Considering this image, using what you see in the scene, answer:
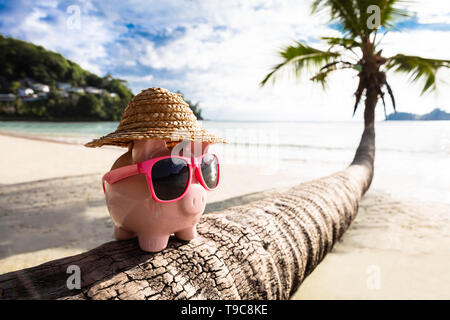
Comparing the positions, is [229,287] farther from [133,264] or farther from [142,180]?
[142,180]

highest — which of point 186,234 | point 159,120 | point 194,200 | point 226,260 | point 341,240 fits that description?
point 159,120

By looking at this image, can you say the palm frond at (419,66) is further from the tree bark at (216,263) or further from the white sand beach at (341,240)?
the tree bark at (216,263)

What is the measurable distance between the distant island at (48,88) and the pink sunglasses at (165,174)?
51021 millimetres

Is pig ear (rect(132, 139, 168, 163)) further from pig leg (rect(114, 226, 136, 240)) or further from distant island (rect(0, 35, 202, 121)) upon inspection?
distant island (rect(0, 35, 202, 121))

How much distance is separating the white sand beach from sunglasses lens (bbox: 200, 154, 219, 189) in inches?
52.5

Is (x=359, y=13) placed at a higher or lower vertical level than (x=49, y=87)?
lower

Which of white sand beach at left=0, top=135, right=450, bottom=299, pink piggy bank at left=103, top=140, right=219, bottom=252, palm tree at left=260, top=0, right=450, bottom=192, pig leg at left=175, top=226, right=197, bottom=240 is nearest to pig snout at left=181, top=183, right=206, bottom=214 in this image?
pink piggy bank at left=103, top=140, right=219, bottom=252

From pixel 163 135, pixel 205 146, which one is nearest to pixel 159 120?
pixel 163 135

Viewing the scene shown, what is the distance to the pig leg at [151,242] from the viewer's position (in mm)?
1125

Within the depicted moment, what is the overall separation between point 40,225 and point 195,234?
3.17 meters

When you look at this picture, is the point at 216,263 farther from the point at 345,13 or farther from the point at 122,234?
the point at 345,13

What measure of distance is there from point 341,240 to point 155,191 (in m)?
2.71

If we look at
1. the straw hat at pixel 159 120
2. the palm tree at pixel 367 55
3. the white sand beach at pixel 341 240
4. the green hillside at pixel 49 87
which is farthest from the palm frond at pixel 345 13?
the green hillside at pixel 49 87

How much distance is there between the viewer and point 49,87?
6962 centimetres
